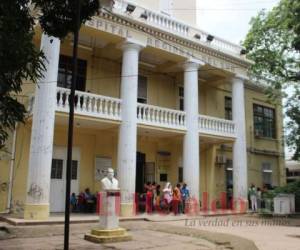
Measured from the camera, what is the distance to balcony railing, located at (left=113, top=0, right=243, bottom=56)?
14809 mm

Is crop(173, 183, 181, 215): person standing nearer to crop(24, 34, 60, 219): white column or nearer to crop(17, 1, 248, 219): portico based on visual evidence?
crop(17, 1, 248, 219): portico

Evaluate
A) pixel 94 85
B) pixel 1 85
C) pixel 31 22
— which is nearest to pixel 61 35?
pixel 31 22

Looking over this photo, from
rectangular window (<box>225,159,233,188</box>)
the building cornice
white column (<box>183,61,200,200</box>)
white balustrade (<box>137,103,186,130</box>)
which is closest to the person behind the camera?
the building cornice

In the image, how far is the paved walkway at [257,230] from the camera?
9.61 metres

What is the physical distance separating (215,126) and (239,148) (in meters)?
1.62

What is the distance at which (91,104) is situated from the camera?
14.1 m

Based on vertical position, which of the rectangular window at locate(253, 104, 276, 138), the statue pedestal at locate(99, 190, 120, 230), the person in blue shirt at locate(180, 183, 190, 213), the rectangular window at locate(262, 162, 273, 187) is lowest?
the statue pedestal at locate(99, 190, 120, 230)

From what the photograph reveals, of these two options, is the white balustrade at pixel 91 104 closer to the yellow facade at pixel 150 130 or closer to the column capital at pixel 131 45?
the yellow facade at pixel 150 130

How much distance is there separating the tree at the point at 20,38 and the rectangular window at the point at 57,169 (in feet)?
31.3

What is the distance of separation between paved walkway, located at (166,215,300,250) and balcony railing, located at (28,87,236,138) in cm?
397

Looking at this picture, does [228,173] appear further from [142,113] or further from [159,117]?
[142,113]

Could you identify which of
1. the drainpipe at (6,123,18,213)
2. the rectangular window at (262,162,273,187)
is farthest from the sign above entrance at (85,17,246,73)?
the rectangular window at (262,162,273,187)

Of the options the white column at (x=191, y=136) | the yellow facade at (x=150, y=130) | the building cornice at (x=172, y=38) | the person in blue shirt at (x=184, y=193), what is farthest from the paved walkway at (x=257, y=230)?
the building cornice at (x=172, y=38)

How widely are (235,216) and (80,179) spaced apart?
6.67 m
